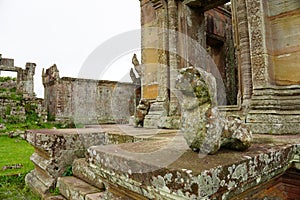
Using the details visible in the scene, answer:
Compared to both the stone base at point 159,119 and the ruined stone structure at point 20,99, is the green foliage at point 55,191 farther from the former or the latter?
the ruined stone structure at point 20,99

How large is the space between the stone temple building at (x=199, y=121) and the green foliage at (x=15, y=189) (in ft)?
0.50

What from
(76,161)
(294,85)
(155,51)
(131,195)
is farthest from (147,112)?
Answer: (131,195)

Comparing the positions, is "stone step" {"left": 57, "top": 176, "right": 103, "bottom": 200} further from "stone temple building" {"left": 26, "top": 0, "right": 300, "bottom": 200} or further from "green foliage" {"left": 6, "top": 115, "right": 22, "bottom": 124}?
"green foliage" {"left": 6, "top": 115, "right": 22, "bottom": 124}

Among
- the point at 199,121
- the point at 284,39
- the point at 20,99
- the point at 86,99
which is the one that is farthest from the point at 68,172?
the point at 20,99

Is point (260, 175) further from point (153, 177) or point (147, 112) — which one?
point (147, 112)

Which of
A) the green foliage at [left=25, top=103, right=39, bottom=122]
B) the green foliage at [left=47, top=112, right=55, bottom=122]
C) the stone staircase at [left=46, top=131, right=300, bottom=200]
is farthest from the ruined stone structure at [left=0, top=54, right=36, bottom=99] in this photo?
the stone staircase at [left=46, top=131, right=300, bottom=200]

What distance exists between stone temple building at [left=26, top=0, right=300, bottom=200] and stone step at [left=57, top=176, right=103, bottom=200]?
1 cm

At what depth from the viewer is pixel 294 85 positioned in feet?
12.0

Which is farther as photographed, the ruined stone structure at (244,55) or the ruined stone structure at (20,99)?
the ruined stone structure at (20,99)

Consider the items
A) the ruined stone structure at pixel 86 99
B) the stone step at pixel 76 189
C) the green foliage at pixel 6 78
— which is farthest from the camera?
the green foliage at pixel 6 78

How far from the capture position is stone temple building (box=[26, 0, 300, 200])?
1571 millimetres

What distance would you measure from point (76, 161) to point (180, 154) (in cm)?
215

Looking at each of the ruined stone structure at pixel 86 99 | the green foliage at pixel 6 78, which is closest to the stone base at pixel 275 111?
the ruined stone structure at pixel 86 99

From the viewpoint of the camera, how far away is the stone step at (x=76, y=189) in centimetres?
267
